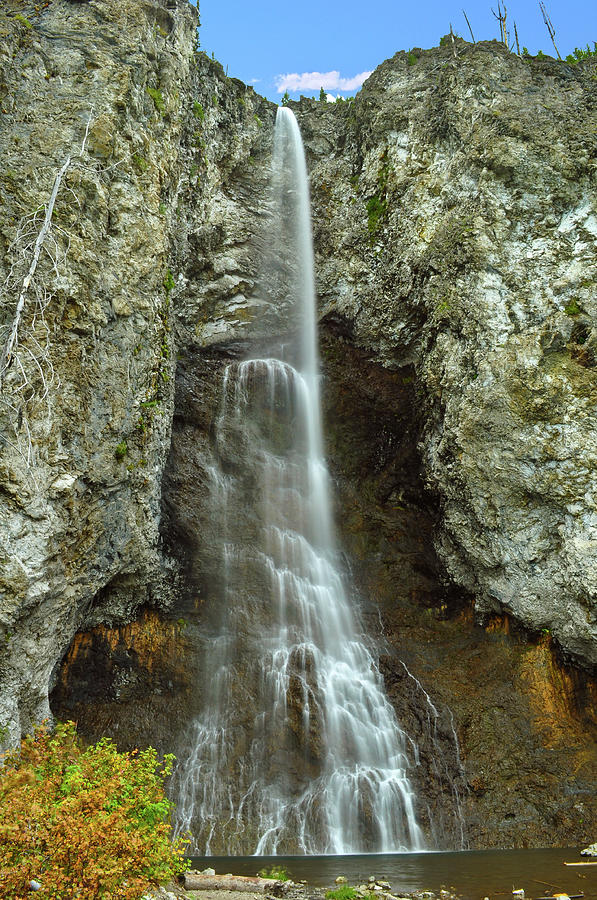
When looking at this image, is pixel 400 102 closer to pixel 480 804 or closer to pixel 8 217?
pixel 8 217

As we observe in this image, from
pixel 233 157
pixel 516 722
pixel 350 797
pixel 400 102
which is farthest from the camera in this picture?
pixel 233 157

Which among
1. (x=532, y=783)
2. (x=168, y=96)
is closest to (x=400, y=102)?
(x=168, y=96)

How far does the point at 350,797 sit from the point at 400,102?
21.3m

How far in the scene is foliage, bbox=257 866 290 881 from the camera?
987 centimetres

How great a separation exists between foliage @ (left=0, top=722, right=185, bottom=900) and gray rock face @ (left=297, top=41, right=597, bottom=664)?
1233cm

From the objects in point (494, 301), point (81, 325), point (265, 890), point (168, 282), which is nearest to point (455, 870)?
point (265, 890)

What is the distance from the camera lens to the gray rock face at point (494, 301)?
1603 centimetres

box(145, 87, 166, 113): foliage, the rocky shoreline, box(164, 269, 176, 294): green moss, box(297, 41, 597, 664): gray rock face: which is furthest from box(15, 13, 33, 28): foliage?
the rocky shoreline

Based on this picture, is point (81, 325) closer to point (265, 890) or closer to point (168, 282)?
point (168, 282)

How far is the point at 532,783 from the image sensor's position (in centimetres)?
1459

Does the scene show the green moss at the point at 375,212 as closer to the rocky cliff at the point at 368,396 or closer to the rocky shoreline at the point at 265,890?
the rocky cliff at the point at 368,396

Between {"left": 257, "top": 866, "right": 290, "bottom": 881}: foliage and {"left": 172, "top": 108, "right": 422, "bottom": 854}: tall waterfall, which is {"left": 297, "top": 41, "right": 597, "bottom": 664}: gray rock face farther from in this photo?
{"left": 257, "top": 866, "right": 290, "bottom": 881}: foliage

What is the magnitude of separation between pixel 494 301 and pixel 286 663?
1118cm

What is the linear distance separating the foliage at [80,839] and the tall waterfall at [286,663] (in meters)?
8.52
